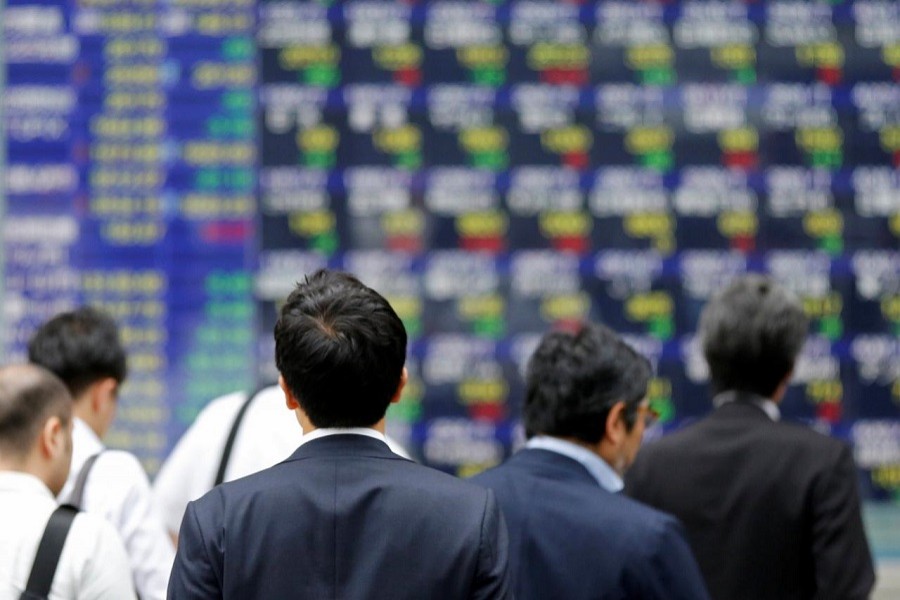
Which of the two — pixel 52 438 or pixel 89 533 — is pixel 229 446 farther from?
pixel 89 533

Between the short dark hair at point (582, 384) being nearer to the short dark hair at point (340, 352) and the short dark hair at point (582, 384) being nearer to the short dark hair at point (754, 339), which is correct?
the short dark hair at point (754, 339)

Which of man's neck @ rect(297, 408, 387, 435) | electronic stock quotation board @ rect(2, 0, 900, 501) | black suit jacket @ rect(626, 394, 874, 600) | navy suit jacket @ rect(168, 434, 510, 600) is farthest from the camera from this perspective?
electronic stock quotation board @ rect(2, 0, 900, 501)

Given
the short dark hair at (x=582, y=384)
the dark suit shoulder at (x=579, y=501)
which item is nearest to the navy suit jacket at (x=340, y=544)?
the dark suit shoulder at (x=579, y=501)

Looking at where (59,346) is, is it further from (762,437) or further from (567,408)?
(762,437)

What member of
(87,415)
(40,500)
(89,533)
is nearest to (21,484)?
(40,500)

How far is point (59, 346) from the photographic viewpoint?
2.92 m

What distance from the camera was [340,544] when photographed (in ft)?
5.06

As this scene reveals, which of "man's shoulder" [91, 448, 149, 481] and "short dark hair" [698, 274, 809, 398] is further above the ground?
"short dark hair" [698, 274, 809, 398]

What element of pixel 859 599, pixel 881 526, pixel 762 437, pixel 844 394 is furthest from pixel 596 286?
pixel 859 599

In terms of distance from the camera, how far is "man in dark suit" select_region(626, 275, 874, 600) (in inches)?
98.0

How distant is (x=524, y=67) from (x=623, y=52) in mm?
331

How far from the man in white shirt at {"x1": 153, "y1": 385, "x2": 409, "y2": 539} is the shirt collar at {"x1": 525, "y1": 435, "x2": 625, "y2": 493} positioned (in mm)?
536

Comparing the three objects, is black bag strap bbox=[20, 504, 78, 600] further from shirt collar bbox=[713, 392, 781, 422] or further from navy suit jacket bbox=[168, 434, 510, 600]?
shirt collar bbox=[713, 392, 781, 422]

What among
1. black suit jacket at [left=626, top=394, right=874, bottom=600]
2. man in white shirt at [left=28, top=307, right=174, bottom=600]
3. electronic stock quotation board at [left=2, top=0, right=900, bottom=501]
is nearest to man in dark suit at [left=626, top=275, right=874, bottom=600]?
black suit jacket at [left=626, top=394, right=874, bottom=600]
